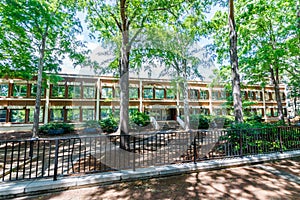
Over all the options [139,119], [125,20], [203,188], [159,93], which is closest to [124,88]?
[125,20]

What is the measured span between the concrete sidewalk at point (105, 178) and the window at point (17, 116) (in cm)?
1672

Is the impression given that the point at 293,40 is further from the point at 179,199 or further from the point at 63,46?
the point at 63,46

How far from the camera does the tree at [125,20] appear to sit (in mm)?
6402

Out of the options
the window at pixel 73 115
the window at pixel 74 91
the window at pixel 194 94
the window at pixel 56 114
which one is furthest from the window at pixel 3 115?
the window at pixel 194 94

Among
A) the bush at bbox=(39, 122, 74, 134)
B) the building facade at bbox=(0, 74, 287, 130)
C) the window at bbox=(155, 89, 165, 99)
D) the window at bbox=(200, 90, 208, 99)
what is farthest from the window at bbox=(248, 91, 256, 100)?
the bush at bbox=(39, 122, 74, 134)

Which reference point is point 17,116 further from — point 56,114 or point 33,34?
point 33,34

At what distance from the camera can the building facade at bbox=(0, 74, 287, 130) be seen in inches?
639

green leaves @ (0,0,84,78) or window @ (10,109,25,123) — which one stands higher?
green leaves @ (0,0,84,78)

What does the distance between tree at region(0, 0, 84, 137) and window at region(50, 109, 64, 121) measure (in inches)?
364

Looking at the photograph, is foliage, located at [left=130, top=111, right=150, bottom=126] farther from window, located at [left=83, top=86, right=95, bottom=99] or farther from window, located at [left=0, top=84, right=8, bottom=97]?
window, located at [left=0, top=84, right=8, bottom=97]

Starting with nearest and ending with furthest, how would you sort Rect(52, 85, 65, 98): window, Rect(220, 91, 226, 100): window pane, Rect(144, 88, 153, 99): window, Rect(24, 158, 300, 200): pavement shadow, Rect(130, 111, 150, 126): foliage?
Rect(24, 158, 300, 200): pavement shadow < Rect(130, 111, 150, 126): foliage < Rect(52, 85, 65, 98): window < Rect(144, 88, 153, 99): window < Rect(220, 91, 226, 100): window pane

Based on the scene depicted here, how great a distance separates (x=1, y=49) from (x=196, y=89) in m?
21.6

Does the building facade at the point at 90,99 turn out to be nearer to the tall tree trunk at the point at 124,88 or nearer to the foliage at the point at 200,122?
the foliage at the point at 200,122

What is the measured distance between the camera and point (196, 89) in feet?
76.4
